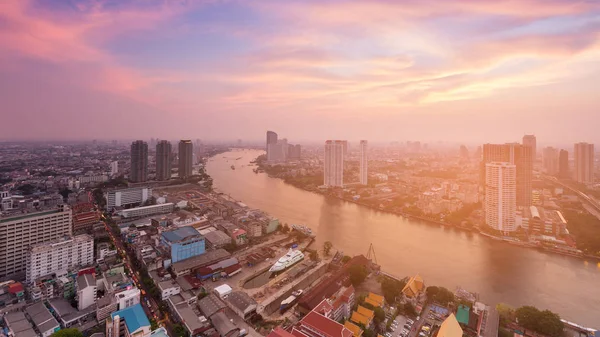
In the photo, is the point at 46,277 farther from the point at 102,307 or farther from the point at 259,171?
the point at 259,171

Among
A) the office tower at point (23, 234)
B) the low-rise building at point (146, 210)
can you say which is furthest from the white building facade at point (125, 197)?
the office tower at point (23, 234)

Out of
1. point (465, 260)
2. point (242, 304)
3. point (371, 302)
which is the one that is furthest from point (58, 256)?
point (465, 260)

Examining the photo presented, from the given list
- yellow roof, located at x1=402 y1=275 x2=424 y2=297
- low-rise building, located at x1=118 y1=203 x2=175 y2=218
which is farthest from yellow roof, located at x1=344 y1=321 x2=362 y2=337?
low-rise building, located at x1=118 y1=203 x2=175 y2=218

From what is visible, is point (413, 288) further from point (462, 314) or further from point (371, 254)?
point (371, 254)

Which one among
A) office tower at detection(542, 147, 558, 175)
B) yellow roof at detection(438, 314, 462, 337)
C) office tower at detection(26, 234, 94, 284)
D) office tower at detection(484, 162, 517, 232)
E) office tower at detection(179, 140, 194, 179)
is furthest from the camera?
office tower at detection(542, 147, 558, 175)

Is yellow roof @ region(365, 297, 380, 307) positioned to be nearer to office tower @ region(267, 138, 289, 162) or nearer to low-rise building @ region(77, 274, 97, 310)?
low-rise building @ region(77, 274, 97, 310)

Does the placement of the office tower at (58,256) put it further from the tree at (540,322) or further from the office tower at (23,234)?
the tree at (540,322)
